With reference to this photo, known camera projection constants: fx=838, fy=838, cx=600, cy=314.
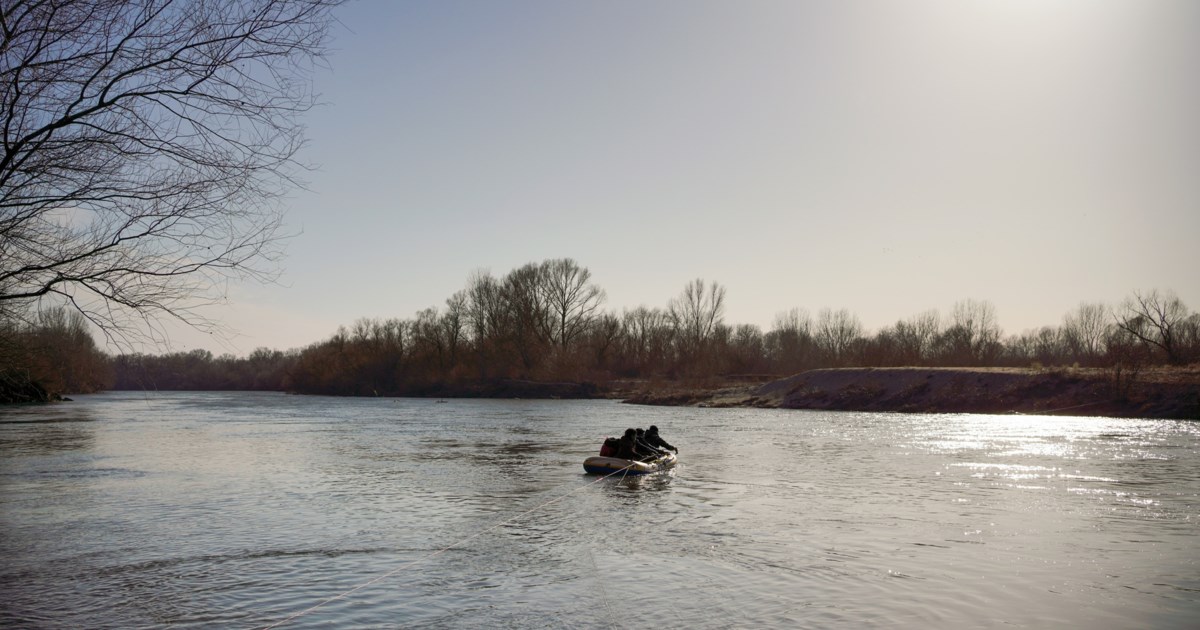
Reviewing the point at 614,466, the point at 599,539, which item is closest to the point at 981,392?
the point at 614,466

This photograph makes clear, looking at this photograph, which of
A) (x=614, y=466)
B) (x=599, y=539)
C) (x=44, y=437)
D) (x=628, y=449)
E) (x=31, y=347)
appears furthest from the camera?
(x=44, y=437)

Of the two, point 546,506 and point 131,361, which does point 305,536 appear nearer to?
point 546,506

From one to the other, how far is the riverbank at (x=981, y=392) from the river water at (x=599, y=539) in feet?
54.0

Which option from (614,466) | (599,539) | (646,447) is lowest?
(599,539)

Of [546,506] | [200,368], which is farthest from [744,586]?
[200,368]

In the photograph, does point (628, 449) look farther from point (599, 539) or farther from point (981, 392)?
point (981, 392)

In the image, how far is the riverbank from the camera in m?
40.5

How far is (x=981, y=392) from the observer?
1875 inches

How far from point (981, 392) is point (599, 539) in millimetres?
41069

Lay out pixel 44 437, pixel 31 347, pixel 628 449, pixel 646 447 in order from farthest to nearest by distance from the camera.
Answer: pixel 44 437
pixel 646 447
pixel 628 449
pixel 31 347

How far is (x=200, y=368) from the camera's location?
12938 cm

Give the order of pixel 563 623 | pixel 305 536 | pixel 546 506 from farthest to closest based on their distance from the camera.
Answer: pixel 546 506
pixel 305 536
pixel 563 623

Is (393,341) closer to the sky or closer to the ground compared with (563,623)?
closer to the sky

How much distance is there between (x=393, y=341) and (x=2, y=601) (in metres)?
87.3
